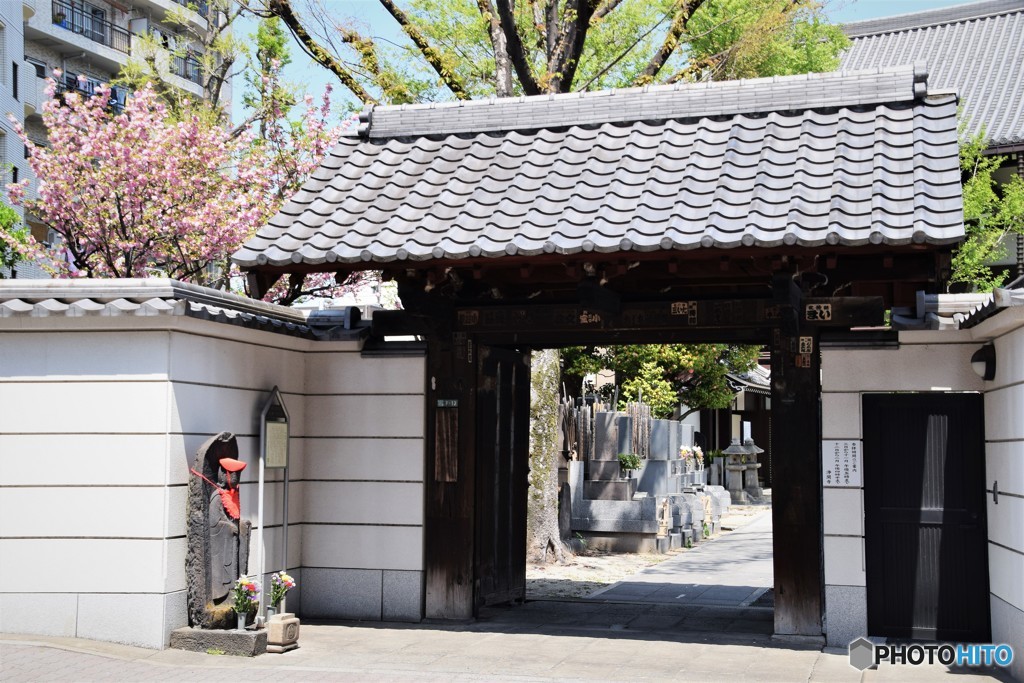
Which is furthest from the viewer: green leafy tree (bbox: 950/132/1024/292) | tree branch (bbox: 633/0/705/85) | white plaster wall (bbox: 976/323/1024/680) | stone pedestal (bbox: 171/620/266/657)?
green leafy tree (bbox: 950/132/1024/292)

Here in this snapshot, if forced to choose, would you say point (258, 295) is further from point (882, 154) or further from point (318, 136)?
point (318, 136)

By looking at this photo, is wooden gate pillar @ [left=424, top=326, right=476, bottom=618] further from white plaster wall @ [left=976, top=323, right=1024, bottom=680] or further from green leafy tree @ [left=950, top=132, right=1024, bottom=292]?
green leafy tree @ [left=950, top=132, right=1024, bottom=292]

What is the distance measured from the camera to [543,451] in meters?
16.9

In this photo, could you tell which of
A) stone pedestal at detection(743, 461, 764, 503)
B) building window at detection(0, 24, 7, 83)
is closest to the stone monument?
building window at detection(0, 24, 7, 83)

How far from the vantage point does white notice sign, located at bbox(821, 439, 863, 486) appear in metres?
10.2

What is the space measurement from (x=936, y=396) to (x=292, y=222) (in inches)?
250

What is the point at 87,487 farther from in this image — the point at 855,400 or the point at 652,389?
the point at 652,389

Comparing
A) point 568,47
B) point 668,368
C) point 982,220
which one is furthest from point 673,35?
point 668,368

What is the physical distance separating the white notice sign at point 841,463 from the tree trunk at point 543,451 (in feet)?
22.5

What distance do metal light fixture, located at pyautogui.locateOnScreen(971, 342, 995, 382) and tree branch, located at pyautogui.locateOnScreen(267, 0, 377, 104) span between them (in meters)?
11.0

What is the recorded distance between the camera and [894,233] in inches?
353

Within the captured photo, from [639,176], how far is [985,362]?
3.53m

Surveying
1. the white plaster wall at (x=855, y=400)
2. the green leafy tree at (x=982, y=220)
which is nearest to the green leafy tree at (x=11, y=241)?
the white plaster wall at (x=855, y=400)

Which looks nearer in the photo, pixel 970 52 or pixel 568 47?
pixel 568 47
